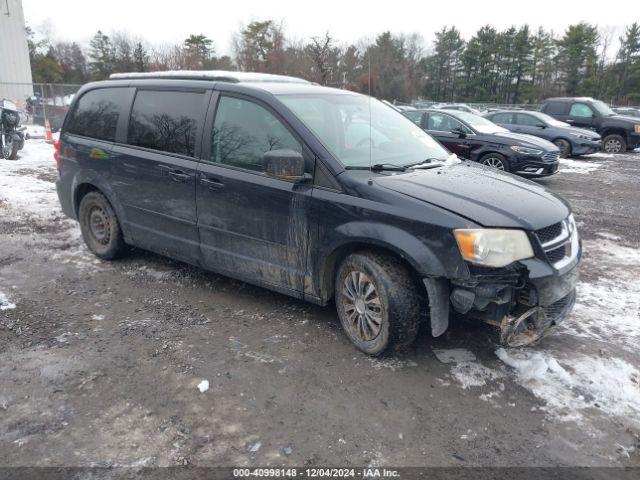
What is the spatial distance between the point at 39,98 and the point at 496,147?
20.6 meters

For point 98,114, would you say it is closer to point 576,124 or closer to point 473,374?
point 473,374

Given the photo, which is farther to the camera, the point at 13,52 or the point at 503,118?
the point at 13,52

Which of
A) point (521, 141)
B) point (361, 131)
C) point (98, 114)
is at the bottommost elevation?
point (521, 141)

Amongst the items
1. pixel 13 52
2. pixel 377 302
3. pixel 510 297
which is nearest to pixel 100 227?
pixel 377 302

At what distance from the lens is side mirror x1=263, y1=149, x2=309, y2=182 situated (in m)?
3.45

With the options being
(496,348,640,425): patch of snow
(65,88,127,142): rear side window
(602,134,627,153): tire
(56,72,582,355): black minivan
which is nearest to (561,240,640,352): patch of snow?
(496,348,640,425): patch of snow

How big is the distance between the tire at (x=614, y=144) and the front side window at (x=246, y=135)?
17.1 meters

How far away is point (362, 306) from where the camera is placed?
3523 millimetres

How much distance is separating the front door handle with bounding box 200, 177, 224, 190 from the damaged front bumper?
1.88m

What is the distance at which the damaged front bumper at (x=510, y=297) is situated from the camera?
3037 millimetres

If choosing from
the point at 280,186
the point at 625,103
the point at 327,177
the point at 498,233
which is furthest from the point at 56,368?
the point at 625,103

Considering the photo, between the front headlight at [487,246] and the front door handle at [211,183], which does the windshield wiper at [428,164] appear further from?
the front door handle at [211,183]

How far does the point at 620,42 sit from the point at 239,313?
6849cm

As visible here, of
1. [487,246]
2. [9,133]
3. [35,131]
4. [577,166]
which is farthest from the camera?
[35,131]
